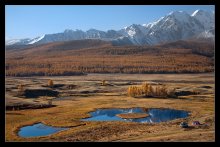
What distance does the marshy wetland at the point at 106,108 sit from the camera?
17188mm

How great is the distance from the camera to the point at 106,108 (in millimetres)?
26203

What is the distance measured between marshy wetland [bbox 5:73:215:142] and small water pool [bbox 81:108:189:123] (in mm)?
101

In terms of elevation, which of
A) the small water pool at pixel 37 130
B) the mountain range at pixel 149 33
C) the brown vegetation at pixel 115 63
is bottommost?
the small water pool at pixel 37 130

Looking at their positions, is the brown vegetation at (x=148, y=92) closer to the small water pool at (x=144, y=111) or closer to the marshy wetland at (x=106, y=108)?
the marshy wetland at (x=106, y=108)

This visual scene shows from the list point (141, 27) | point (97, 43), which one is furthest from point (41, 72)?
point (141, 27)

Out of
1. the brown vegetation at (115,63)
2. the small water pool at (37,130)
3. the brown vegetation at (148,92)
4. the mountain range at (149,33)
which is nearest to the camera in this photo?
the small water pool at (37,130)

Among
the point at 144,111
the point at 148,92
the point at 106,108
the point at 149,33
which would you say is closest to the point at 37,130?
the point at 106,108

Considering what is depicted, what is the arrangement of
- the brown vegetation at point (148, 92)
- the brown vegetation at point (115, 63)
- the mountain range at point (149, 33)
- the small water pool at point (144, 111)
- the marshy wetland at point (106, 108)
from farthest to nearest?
the mountain range at point (149, 33) → the brown vegetation at point (115, 63) → the brown vegetation at point (148, 92) → the small water pool at point (144, 111) → the marshy wetland at point (106, 108)

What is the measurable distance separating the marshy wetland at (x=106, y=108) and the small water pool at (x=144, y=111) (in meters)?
0.10

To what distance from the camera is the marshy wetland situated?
56.4 feet

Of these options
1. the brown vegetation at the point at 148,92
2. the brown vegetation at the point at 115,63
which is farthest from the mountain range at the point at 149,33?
the brown vegetation at the point at 148,92

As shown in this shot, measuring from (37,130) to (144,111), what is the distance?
9.13 meters
